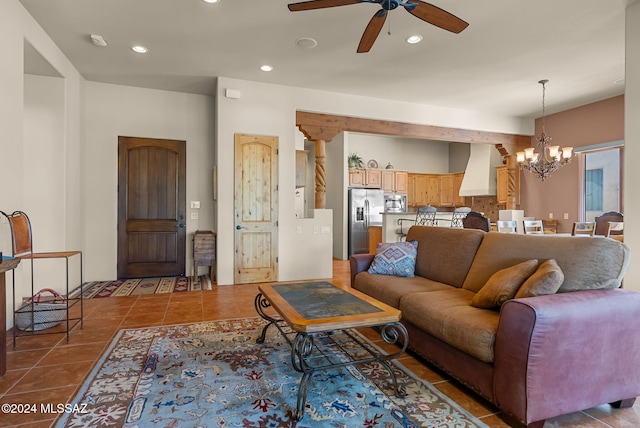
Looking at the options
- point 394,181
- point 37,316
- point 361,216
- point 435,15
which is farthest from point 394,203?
point 37,316

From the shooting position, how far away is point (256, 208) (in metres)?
5.15

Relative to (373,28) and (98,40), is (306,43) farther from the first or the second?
(98,40)

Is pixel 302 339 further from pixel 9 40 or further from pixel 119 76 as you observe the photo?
pixel 119 76

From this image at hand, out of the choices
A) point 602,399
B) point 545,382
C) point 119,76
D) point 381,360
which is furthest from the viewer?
point 119,76

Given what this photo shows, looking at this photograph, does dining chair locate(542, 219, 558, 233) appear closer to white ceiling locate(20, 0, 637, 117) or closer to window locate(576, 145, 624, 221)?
window locate(576, 145, 624, 221)

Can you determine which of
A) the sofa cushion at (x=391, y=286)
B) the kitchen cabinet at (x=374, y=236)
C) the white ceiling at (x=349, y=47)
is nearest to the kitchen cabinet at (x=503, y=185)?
the white ceiling at (x=349, y=47)

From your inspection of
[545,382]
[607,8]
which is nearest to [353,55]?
[607,8]

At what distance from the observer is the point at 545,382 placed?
→ 1676 millimetres

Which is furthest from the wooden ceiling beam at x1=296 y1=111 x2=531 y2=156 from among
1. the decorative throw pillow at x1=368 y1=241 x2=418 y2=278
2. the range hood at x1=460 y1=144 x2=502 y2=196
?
the decorative throw pillow at x1=368 y1=241 x2=418 y2=278

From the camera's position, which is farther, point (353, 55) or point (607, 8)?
point (353, 55)

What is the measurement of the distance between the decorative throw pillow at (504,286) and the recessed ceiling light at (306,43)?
3153 millimetres

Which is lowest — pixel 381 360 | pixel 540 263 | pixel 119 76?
pixel 381 360

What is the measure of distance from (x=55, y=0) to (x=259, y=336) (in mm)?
3592

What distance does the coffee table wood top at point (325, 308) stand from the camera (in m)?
1.88
